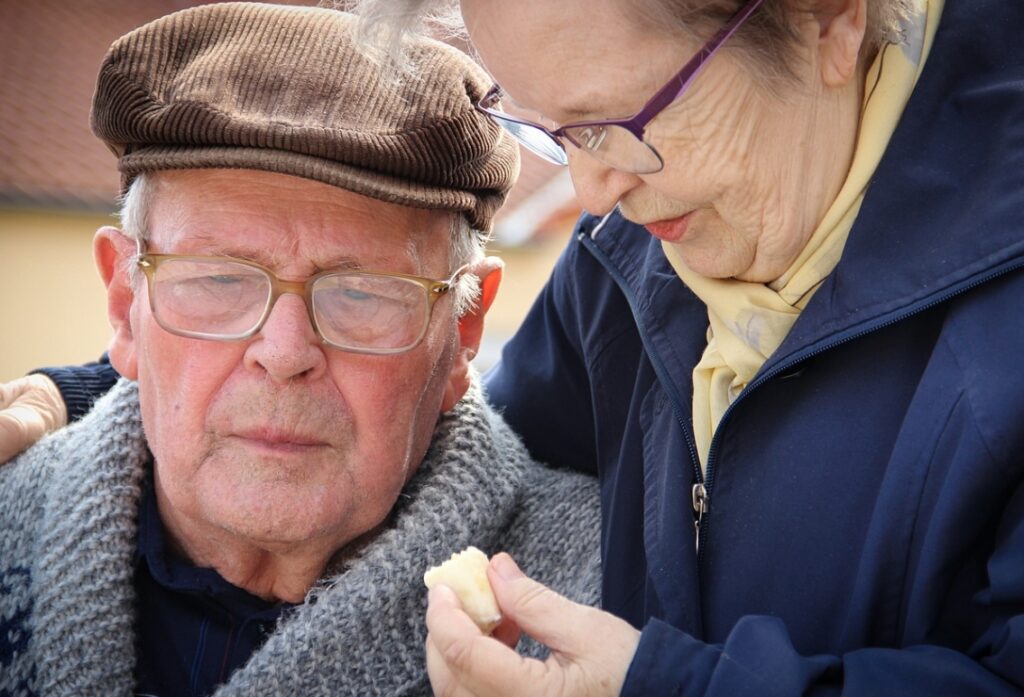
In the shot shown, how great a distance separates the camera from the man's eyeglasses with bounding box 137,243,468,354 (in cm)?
225

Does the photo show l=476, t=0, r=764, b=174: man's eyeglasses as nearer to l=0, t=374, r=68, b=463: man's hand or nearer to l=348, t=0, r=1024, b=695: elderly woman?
l=348, t=0, r=1024, b=695: elderly woman

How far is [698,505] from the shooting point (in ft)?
6.73

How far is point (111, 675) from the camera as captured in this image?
2256 millimetres

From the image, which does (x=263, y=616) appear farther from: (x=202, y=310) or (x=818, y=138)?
(x=818, y=138)

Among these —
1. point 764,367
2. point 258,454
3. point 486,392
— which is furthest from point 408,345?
point 764,367

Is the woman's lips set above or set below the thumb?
above

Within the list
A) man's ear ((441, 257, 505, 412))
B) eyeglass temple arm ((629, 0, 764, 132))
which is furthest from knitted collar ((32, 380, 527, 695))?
eyeglass temple arm ((629, 0, 764, 132))

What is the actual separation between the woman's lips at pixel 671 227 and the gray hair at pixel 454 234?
24.2 inches

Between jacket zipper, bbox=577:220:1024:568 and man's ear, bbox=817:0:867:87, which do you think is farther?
man's ear, bbox=817:0:867:87

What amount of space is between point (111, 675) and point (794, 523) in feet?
4.52

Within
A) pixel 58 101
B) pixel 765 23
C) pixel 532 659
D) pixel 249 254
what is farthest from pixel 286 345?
pixel 58 101

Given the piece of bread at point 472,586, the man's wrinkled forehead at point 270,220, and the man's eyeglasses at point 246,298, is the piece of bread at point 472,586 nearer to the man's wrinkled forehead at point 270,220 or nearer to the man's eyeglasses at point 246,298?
the man's eyeglasses at point 246,298

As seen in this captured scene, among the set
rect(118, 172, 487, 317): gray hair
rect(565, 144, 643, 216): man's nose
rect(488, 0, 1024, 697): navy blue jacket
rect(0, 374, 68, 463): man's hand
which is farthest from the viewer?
rect(0, 374, 68, 463): man's hand

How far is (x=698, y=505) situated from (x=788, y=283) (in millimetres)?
436
